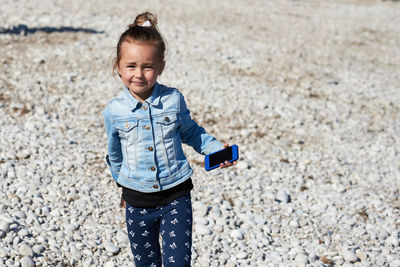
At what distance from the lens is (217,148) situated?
405 cm

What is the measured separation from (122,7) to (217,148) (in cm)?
1499

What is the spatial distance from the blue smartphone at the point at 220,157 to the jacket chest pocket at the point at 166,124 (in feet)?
1.21

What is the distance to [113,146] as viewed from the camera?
4.05 m

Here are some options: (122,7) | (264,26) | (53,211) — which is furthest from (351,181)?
(122,7)

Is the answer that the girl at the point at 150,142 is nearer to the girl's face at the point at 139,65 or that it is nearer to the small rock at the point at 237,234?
the girl's face at the point at 139,65

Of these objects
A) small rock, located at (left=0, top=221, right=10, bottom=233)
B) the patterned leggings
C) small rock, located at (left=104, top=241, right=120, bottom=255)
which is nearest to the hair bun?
the patterned leggings

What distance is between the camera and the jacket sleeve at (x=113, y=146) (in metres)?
3.93

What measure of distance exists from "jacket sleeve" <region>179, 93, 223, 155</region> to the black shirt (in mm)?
358

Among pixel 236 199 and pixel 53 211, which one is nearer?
pixel 53 211

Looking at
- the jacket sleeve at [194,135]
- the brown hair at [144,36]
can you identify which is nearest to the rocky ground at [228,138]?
the jacket sleeve at [194,135]

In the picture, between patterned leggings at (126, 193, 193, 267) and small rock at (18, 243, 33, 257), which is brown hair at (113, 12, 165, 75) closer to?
patterned leggings at (126, 193, 193, 267)

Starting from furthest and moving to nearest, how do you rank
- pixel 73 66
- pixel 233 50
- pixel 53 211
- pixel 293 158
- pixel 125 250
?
1. pixel 233 50
2. pixel 73 66
3. pixel 293 158
4. pixel 53 211
5. pixel 125 250

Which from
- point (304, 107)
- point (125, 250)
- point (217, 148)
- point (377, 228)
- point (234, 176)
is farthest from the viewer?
point (304, 107)

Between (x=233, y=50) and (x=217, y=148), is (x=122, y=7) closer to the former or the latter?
(x=233, y=50)
